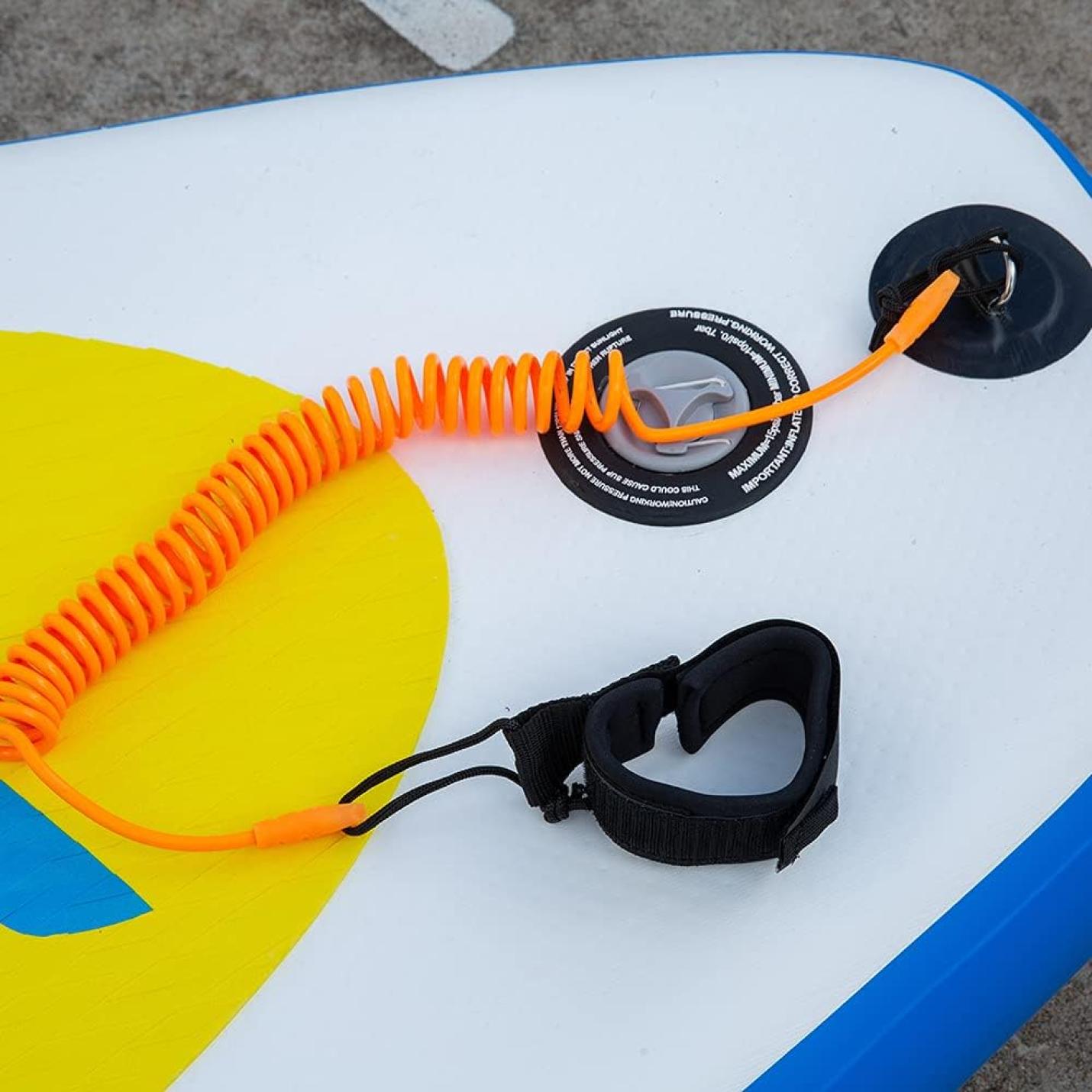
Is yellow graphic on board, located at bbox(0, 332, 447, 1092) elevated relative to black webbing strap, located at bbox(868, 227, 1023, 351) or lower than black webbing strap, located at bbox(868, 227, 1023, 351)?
lower

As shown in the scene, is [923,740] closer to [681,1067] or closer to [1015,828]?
[1015,828]

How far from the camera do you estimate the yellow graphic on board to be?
0.89m

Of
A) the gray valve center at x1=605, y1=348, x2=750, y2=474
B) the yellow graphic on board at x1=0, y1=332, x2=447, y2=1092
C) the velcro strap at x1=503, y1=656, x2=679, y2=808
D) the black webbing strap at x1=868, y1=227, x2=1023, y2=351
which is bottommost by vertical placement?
the yellow graphic on board at x1=0, y1=332, x2=447, y2=1092

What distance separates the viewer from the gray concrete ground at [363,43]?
1780 millimetres

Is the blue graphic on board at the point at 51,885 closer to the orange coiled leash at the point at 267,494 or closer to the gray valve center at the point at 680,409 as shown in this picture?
the orange coiled leash at the point at 267,494

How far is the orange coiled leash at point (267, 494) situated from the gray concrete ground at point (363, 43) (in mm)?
861

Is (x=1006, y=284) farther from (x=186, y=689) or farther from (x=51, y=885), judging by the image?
(x=51, y=885)

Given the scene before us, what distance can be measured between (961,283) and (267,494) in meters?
0.53

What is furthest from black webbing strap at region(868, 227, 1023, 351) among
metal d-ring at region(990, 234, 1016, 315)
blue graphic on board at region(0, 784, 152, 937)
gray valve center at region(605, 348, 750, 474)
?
blue graphic on board at region(0, 784, 152, 937)

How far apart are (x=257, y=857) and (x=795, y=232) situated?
2.07 feet

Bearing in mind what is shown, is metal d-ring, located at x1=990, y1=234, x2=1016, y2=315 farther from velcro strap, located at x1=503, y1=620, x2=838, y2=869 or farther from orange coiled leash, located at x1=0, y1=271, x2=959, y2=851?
velcro strap, located at x1=503, y1=620, x2=838, y2=869

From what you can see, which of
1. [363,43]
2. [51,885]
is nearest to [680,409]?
[51,885]

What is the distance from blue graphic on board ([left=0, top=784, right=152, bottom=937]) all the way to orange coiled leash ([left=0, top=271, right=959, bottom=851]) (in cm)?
3

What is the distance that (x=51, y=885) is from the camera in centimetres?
92
